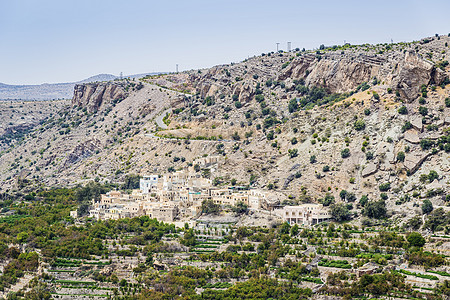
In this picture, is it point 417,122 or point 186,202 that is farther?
point 417,122

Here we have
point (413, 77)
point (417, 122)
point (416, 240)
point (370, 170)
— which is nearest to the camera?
point (416, 240)

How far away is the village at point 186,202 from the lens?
274 feet

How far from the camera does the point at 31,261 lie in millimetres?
77125

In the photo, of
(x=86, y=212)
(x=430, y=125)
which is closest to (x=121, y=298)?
(x=86, y=212)

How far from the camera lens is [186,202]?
9012cm

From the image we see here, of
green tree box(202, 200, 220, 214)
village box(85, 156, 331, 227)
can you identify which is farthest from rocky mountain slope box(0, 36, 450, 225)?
green tree box(202, 200, 220, 214)

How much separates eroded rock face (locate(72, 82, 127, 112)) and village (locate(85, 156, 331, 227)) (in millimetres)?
56533

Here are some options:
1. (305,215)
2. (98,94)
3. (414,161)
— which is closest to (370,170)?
(414,161)

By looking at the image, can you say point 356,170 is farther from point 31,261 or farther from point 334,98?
point 31,261

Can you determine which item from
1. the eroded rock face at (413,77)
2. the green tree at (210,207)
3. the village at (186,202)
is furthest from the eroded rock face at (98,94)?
the eroded rock face at (413,77)

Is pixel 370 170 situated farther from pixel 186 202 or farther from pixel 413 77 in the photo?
pixel 186 202

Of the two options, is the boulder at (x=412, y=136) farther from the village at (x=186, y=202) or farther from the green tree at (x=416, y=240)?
the green tree at (x=416, y=240)

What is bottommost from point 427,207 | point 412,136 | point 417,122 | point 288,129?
point 427,207

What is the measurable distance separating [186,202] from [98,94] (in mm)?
71136
